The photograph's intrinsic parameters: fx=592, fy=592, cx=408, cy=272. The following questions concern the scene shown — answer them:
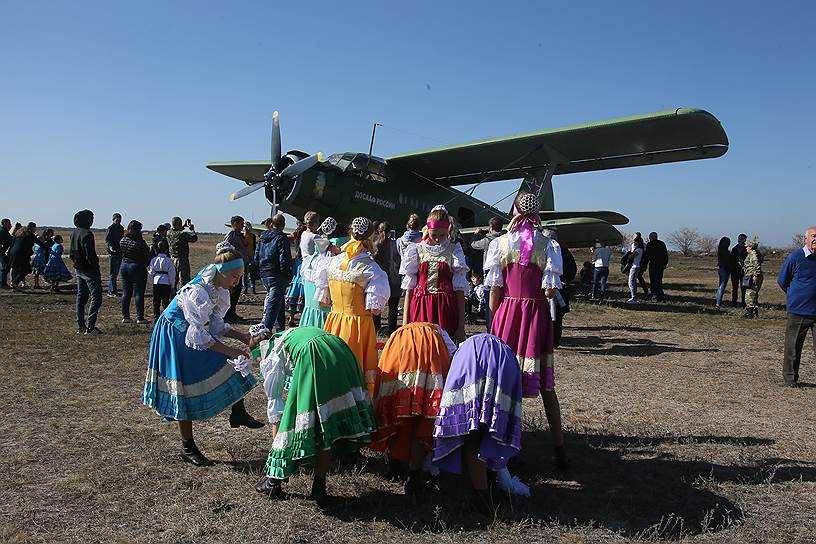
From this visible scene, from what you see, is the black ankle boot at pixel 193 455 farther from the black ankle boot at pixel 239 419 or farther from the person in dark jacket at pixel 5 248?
the person in dark jacket at pixel 5 248

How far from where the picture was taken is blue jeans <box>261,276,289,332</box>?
398 inches

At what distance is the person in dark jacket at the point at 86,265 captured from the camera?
32.9ft

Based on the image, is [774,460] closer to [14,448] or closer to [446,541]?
[446,541]

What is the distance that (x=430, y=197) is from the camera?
18.0 m

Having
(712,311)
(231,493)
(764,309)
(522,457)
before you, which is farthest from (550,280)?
(764,309)

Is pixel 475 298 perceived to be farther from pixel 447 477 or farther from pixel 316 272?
pixel 447 477

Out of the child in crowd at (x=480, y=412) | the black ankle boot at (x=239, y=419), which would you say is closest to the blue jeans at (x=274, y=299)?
the black ankle boot at (x=239, y=419)

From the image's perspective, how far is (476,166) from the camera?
57.6 ft

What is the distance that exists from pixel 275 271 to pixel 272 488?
20.9 feet

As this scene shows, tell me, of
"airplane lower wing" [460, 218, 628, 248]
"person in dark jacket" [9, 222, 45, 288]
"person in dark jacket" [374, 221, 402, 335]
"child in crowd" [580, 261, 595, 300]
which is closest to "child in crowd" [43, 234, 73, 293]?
"person in dark jacket" [9, 222, 45, 288]

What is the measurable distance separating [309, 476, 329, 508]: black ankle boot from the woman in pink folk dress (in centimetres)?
194

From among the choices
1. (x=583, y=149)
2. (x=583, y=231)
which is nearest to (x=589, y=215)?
(x=583, y=231)

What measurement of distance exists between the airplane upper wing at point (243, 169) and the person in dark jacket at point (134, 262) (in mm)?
10126

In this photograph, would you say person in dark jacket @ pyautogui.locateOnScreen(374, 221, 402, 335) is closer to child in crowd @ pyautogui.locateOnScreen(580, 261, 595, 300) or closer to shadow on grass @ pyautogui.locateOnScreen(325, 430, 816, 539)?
shadow on grass @ pyautogui.locateOnScreen(325, 430, 816, 539)
